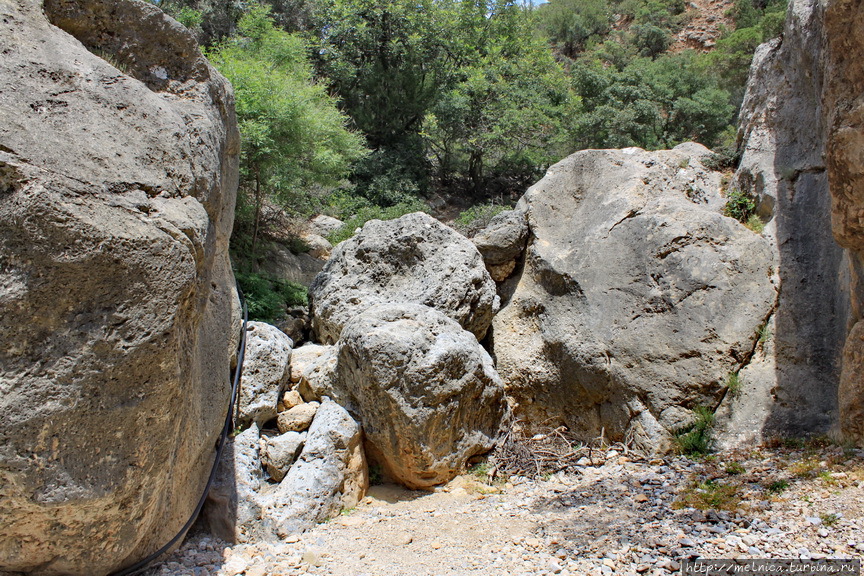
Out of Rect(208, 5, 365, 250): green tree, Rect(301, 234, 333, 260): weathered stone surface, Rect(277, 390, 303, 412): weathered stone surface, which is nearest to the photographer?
Rect(277, 390, 303, 412): weathered stone surface

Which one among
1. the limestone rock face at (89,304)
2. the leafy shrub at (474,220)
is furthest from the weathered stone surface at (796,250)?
the leafy shrub at (474,220)

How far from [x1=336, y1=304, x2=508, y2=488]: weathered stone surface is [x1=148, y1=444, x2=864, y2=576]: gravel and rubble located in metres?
0.32

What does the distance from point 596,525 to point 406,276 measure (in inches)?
131

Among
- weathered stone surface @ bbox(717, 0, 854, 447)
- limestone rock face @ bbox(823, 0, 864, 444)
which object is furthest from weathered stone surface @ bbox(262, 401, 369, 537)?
limestone rock face @ bbox(823, 0, 864, 444)

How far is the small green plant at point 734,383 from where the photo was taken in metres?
5.16

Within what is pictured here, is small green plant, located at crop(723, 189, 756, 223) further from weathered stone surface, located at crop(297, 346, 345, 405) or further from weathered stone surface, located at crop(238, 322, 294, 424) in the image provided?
weathered stone surface, located at crop(238, 322, 294, 424)

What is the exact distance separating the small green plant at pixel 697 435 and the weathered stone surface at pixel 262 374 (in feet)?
11.2

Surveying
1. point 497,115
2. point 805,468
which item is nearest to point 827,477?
point 805,468

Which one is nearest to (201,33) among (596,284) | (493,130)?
(493,130)

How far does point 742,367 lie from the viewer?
525 centimetres

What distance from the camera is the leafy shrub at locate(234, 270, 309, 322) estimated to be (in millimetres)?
7762

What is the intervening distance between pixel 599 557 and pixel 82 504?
8.34 feet

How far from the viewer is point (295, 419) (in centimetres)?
508

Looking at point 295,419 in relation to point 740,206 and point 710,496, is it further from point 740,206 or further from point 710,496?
point 740,206
